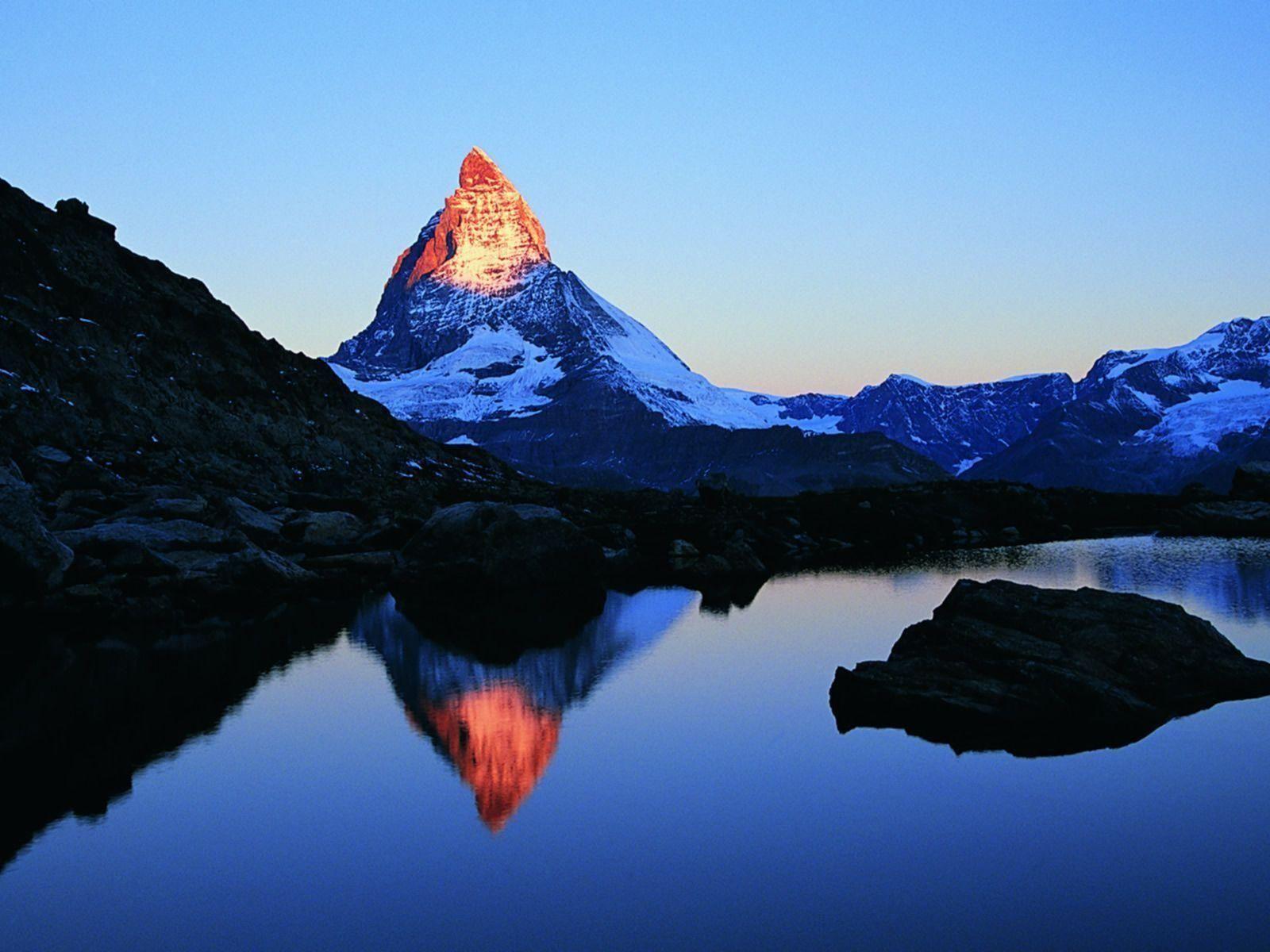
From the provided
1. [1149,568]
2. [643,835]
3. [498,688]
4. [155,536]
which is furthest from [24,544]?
[1149,568]

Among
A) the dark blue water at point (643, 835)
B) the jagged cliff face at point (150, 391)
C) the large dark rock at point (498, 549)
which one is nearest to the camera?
the dark blue water at point (643, 835)

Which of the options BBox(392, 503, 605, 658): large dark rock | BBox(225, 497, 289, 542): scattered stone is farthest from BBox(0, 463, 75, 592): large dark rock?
BBox(392, 503, 605, 658): large dark rock

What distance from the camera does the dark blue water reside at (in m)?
19.9

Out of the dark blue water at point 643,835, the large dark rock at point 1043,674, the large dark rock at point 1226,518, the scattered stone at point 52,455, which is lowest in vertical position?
the dark blue water at point 643,835

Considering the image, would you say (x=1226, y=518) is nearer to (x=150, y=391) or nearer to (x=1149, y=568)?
(x=1149, y=568)

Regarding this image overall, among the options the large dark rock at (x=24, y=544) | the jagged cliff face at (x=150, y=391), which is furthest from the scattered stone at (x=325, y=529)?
the large dark rock at (x=24, y=544)

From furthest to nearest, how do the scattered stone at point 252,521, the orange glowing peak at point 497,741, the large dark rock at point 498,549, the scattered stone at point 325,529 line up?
the scattered stone at point 325,529 → the scattered stone at point 252,521 → the large dark rock at point 498,549 → the orange glowing peak at point 497,741

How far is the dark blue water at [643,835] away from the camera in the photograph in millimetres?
19875

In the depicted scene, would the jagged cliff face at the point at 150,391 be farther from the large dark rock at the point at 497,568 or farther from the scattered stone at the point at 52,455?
the large dark rock at the point at 497,568

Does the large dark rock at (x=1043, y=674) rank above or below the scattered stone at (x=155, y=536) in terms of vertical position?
below

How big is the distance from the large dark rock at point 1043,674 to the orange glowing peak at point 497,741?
8137mm

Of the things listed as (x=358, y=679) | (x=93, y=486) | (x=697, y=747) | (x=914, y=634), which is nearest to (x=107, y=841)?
(x=697, y=747)

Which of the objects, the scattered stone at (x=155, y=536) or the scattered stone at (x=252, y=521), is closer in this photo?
the scattered stone at (x=155, y=536)

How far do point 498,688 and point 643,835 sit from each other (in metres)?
16.8
